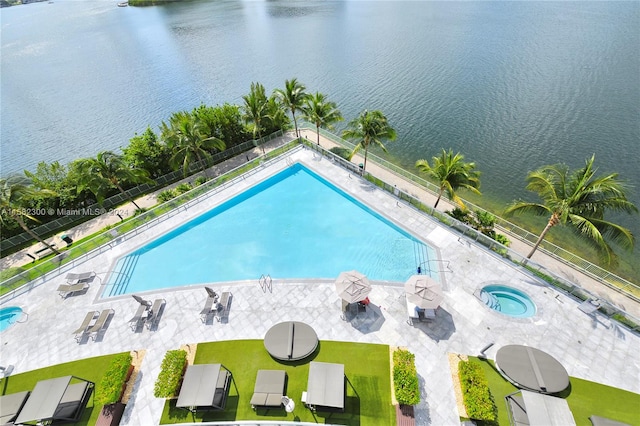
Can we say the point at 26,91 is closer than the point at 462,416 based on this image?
No

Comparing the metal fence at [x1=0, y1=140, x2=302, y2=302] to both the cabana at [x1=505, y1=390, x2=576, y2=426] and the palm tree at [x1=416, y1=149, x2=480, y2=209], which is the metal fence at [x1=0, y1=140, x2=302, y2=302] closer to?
the palm tree at [x1=416, y1=149, x2=480, y2=209]

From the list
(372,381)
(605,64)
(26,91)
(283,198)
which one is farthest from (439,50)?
(26,91)

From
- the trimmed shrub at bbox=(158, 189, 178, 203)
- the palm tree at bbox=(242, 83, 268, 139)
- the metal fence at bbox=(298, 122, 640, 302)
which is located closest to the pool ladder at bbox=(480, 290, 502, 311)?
the metal fence at bbox=(298, 122, 640, 302)

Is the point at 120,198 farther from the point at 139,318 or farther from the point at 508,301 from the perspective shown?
the point at 508,301

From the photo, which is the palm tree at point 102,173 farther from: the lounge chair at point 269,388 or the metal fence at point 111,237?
the lounge chair at point 269,388

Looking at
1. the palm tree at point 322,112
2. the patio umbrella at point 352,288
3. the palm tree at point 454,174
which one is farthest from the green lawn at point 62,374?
the palm tree at point 322,112

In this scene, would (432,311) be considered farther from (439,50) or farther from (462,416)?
(439,50)
